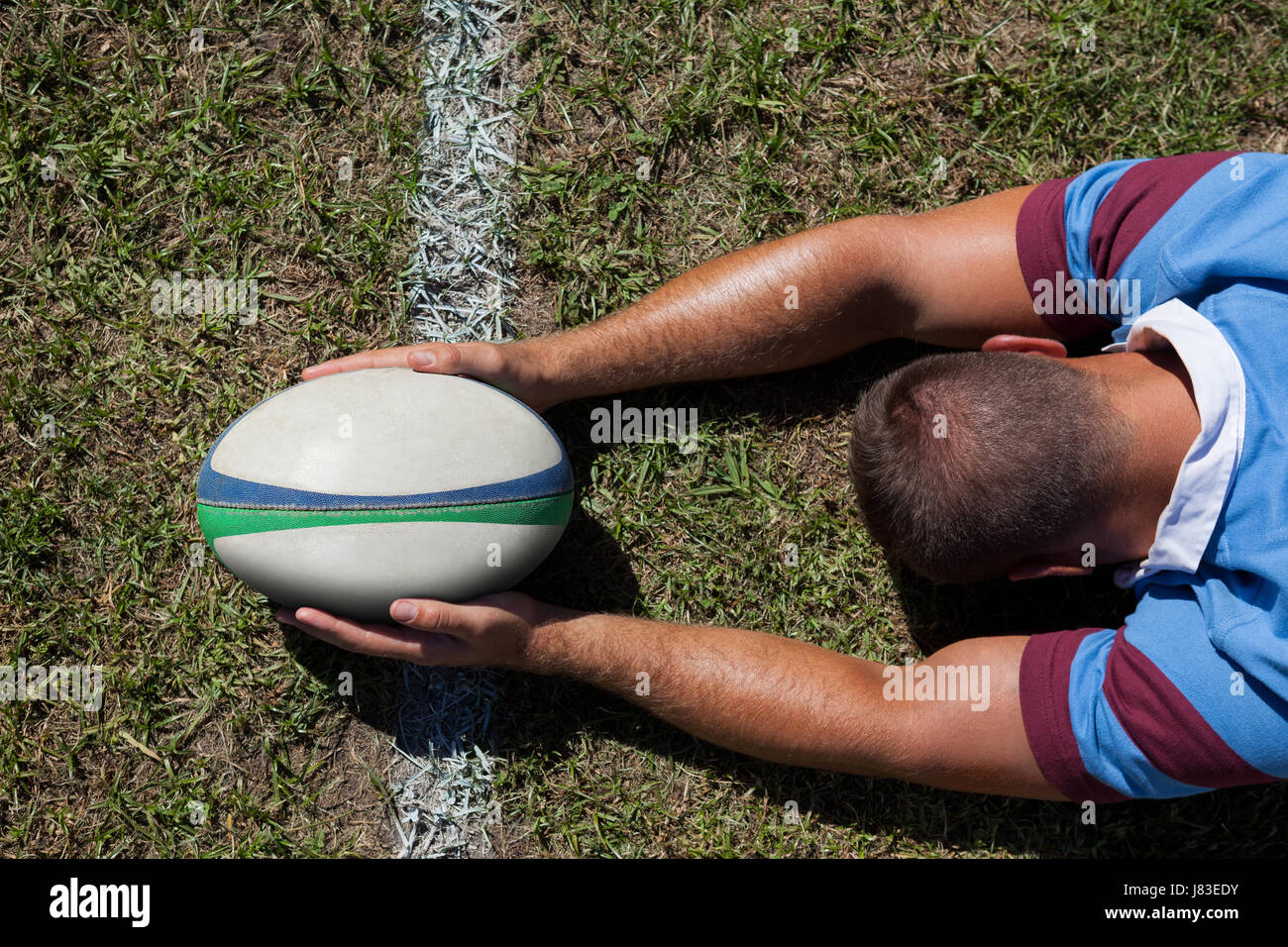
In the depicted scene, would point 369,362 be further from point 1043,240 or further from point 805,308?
point 1043,240

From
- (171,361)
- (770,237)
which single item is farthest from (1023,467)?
(171,361)

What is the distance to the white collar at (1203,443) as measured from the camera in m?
2.51

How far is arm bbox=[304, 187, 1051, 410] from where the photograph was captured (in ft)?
9.91

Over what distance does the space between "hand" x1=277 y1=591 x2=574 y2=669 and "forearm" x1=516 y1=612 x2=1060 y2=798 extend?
101mm

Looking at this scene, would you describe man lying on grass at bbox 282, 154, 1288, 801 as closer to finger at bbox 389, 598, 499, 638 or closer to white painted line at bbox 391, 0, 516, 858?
finger at bbox 389, 598, 499, 638

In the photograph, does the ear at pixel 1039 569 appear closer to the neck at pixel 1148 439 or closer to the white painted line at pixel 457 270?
the neck at pixel 1148 439

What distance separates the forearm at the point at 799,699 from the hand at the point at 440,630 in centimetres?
10

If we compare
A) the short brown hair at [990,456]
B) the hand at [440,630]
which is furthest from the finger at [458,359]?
the short brown hair at [990,456]

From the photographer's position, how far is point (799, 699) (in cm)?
299

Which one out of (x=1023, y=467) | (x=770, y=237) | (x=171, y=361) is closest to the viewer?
(x=1023, y=467)

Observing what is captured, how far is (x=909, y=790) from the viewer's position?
3338mm

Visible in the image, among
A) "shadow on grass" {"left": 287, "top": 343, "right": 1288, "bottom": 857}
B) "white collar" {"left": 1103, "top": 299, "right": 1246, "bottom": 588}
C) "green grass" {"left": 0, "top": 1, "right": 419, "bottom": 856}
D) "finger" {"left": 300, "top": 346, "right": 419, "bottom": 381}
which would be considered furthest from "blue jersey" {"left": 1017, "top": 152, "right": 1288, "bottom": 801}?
"green grass" {"left": 0, "top": 1, "right": 419, "bottom": 856}

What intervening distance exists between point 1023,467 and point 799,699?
1.03 metres

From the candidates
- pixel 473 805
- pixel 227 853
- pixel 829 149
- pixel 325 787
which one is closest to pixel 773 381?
pixel 829 149
